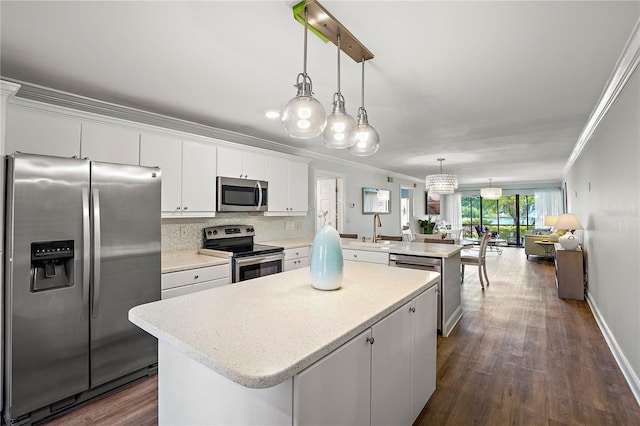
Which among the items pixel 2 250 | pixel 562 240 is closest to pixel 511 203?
pixel 562 240

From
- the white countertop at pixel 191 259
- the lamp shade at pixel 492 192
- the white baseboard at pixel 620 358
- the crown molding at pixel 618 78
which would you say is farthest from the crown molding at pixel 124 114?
the lamp shade at pixel 492 192

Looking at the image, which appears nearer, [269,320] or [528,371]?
[269,320]

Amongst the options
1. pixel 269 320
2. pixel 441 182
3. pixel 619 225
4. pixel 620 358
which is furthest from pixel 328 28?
pixel 441 182

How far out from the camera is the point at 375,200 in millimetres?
6949

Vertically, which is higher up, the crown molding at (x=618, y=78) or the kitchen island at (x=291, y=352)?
the crown molding at (x=618, y=78)

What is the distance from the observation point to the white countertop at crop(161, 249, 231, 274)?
8.97 feet

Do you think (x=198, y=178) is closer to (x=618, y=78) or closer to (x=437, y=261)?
(x=437, y=261)

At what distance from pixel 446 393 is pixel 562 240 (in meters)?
3.91

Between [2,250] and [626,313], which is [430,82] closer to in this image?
[626,313]

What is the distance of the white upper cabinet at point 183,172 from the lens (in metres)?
2.96

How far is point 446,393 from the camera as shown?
2238 millimetres

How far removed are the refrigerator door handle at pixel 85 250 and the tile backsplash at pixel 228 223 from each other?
1.18 m

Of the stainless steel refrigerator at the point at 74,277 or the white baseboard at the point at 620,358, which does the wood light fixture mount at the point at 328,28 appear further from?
the white baseboard at the point at 620,358

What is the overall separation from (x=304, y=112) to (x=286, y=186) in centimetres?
290
